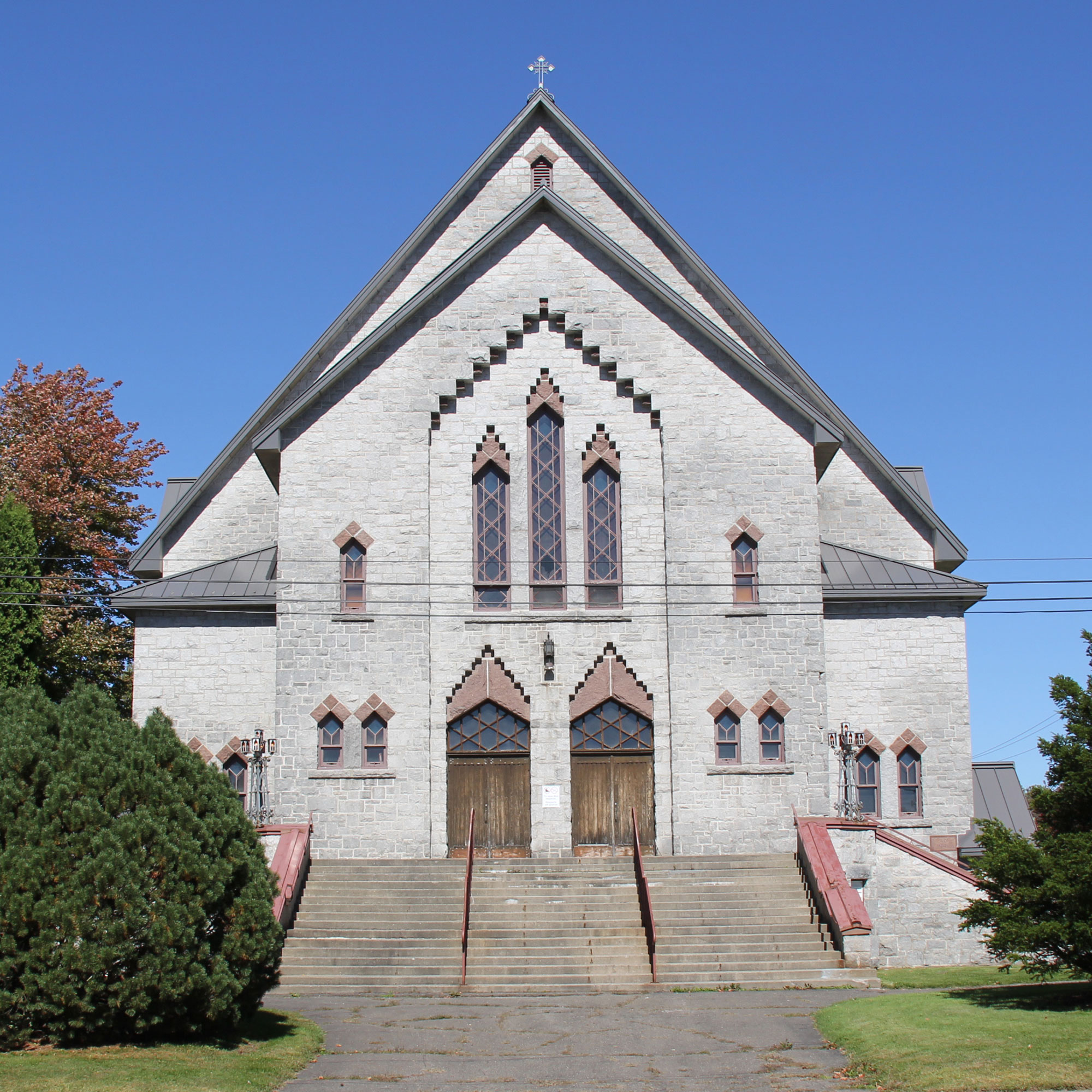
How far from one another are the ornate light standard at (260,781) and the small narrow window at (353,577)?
2.89 metres

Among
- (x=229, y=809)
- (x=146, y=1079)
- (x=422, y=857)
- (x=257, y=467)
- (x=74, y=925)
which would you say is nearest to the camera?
(x=146, y=1079)

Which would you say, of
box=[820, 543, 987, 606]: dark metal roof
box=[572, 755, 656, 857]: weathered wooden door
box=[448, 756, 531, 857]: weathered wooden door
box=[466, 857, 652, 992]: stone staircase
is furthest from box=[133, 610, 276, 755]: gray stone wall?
box=[820, 543, 987, 606]: dark metal roof

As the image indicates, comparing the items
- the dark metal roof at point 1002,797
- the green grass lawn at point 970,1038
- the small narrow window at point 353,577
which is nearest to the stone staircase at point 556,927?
the green grass lawn at point 970,1038

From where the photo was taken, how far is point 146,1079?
482 inches

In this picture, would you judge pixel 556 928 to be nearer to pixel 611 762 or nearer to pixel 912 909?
pixel 611 762

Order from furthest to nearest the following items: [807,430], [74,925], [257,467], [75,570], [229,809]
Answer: [75,570] < [257,467] < [807,430] < [229,809] < [74,925]

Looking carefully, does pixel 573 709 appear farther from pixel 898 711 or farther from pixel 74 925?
pixel 74 925

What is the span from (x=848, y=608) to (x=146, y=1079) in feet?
60.4

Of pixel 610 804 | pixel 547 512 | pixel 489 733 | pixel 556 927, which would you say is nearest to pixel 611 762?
pixel 610 804

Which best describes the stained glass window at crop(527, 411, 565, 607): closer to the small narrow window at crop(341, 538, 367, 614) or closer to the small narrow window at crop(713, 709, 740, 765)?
the small narrow window at crop(341, 538, 367, 614)

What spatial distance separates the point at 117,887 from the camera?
13.4 metres

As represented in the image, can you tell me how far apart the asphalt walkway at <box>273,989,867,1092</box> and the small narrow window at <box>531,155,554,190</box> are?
1892 cm

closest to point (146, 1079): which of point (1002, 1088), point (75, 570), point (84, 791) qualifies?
point (84, 791)

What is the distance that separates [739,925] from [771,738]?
4.52 metres
